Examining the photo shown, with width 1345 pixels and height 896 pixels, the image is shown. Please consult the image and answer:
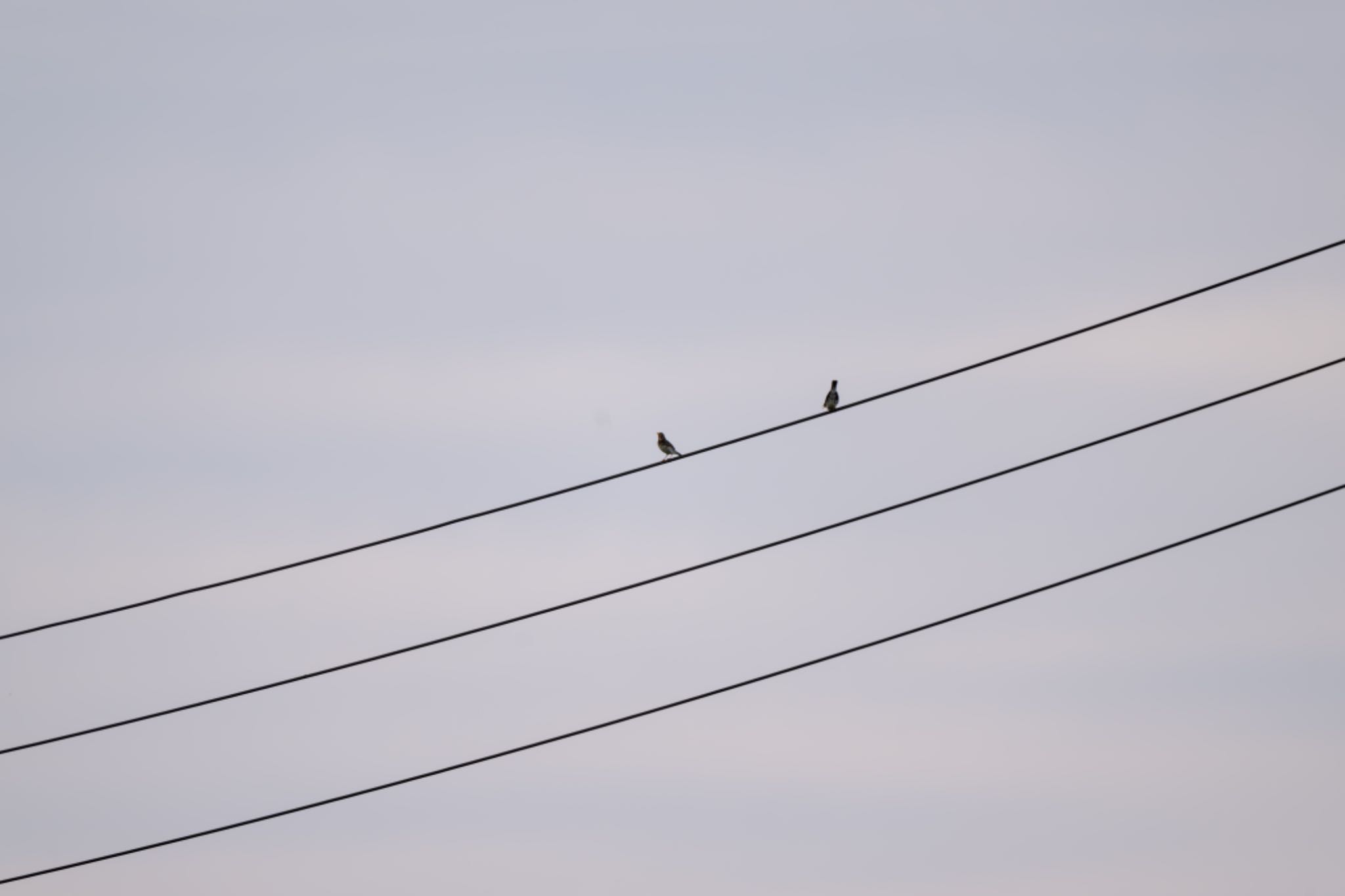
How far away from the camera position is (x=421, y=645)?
30406 millimetres

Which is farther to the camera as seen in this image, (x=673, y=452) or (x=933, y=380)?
(x=673, y=452)

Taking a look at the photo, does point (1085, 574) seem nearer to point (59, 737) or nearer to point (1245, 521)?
point (1245, 521)

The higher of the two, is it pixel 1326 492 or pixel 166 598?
pixel 166 598

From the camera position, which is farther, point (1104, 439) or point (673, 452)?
point (673, 452)

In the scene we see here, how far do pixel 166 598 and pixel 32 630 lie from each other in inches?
50.2

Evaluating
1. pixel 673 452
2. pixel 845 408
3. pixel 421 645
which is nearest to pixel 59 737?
pixel 421 645

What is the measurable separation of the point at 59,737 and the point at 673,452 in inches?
1007

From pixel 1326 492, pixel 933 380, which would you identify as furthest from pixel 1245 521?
pixel 933 380

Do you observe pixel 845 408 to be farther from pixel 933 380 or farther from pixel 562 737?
pixel 562 737

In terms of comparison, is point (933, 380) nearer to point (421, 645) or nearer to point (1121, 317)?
point (1121, 317)

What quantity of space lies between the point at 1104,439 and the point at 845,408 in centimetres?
246

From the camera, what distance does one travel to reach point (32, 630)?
30.7m

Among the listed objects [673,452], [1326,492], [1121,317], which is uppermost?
[673,452]

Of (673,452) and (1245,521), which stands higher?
(673,452)
